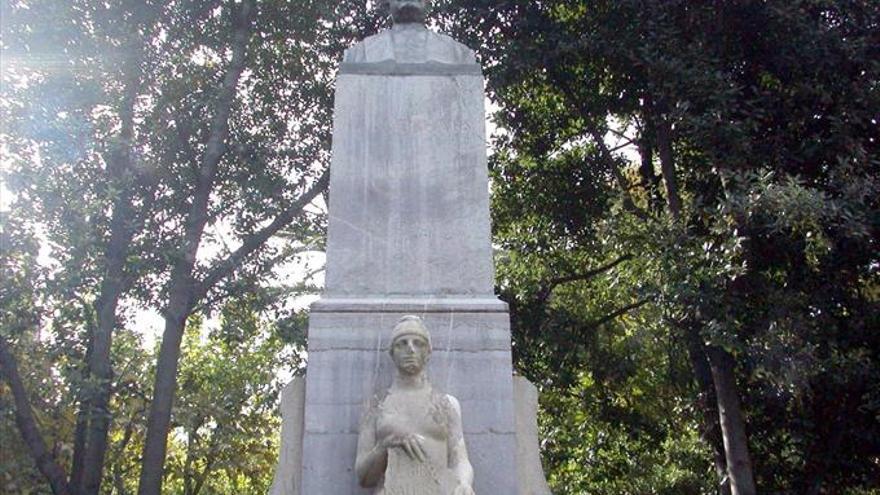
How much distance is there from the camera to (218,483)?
1027 inches

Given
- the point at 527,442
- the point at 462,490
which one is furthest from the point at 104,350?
the point at 462,490

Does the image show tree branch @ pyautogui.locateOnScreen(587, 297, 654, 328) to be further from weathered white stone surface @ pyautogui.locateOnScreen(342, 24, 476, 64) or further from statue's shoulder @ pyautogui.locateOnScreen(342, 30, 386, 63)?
statue's shoulder @ pyautogui.locateOnScreen(342, 30, 386, 63)

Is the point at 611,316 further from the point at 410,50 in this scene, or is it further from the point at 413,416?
the point at 413,416

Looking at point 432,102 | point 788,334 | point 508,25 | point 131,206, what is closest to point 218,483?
point 131,206

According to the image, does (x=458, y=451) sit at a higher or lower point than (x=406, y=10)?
lower

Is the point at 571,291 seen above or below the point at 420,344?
above

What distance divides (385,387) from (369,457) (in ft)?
2.18

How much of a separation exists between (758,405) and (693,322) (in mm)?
1918

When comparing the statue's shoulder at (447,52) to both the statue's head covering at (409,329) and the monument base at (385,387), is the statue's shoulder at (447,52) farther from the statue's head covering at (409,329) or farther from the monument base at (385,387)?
the statue's head covering at (409,329)

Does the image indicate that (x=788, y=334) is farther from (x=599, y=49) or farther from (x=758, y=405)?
(x=599, y=49)

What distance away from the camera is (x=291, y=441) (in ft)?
20.2

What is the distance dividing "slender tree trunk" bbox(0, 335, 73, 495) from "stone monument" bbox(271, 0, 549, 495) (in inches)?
289

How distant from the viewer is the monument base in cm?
599

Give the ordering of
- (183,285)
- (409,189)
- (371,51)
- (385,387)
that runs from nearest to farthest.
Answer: (385,387)
(409,189)
(371,51)
(183,285)
